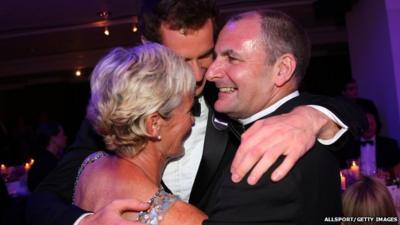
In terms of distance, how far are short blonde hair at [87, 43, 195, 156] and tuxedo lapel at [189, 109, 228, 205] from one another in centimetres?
39

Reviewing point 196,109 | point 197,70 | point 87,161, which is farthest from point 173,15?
point 87,161

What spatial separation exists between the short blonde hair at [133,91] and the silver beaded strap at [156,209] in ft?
0.62

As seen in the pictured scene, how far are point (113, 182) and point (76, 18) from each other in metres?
6.01

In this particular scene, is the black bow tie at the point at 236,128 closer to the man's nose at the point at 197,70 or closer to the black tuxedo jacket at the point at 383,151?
the man's nose at the point at 197,70

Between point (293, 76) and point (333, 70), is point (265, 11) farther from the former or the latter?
point (333, 70)

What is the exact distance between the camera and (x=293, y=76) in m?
1.45

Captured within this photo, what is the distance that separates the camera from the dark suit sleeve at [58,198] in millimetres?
1239

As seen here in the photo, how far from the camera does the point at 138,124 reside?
1.22 metres

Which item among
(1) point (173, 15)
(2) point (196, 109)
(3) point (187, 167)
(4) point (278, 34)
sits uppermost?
(1) point (173, 15)

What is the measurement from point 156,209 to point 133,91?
32 cm

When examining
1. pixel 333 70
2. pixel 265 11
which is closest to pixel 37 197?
pixel 265 11

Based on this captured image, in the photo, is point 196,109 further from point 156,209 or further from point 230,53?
point 156,209

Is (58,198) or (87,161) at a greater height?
(87,161)

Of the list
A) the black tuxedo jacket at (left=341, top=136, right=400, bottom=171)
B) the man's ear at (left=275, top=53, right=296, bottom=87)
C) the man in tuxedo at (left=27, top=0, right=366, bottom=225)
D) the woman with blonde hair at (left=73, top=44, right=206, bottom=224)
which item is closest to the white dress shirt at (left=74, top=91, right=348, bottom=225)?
the man in tuxedo at (left=27, top=0, right=366, bottom=225)
